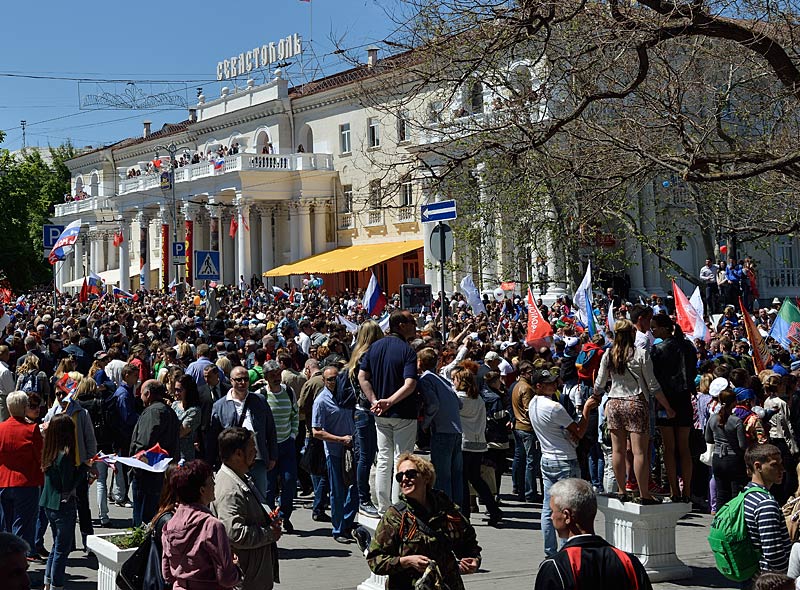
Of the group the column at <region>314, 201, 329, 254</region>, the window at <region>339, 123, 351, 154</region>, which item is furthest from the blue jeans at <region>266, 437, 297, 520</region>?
the column at <region>314, 201, 329, 254</region>

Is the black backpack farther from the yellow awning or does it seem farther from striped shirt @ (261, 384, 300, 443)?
the yellow awning

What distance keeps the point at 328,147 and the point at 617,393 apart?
1836 inches

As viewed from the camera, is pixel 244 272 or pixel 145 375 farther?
pixel 244 272

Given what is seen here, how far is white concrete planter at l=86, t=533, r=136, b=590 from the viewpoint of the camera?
753 centimetres

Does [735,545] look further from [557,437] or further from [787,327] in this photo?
[787,327]

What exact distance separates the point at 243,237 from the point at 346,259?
25.8 feet

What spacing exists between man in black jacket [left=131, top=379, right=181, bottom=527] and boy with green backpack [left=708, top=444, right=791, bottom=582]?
5315mm

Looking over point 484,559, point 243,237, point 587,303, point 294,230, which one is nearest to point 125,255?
point 243,237

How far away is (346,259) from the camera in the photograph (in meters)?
51.7

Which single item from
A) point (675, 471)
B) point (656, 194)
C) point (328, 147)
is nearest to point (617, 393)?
point (675, 471)

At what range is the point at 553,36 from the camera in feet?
42.8

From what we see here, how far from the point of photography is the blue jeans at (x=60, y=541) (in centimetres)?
912

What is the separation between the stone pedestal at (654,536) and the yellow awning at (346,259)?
39019 millimetres

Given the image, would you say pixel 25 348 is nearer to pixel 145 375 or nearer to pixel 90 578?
pixel 145 375
